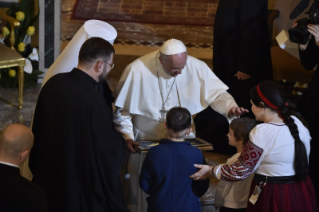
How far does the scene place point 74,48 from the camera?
392 centimetres

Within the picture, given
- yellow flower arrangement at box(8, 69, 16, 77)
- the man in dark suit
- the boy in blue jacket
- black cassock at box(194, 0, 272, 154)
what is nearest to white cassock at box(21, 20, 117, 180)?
the boy in blue jacket

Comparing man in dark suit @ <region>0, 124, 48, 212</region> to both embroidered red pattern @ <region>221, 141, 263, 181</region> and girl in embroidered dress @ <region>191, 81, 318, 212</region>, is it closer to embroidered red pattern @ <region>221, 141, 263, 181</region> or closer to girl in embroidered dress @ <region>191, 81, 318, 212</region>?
girl in embroidered dress @ <region>191, 81, 318, 212</region>

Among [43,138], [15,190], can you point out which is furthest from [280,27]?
[15,190]

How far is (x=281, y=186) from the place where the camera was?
10.9ft

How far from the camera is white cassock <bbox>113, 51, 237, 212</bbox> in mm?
4145

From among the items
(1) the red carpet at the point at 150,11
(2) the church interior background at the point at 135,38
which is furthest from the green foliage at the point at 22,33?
(1) the red carpet at the point at 150,11

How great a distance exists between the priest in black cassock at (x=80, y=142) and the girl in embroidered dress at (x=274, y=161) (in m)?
0.60

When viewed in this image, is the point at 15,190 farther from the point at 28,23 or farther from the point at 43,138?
the point at 28,23

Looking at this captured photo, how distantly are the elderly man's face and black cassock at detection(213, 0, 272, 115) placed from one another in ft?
6.64

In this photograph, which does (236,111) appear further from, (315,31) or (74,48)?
(74,48)

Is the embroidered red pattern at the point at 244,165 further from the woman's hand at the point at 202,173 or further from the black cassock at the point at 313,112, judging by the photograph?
the black cassock at the point at 313,112

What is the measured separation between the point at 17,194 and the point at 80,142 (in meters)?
0.70

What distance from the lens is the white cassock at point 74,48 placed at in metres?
3.85

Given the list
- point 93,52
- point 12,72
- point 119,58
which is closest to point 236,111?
point 93,52
